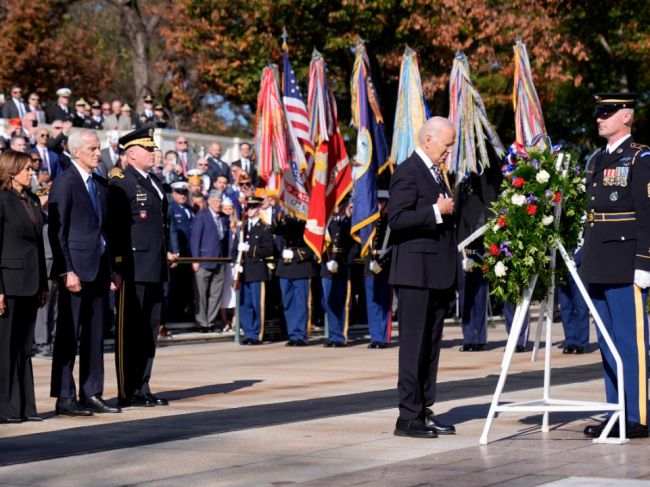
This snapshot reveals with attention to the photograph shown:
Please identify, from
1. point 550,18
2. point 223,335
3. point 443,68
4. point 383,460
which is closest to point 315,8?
point 443,68

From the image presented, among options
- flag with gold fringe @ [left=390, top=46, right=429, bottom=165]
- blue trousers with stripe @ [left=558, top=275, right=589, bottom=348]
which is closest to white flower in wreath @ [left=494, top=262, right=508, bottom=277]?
blue trousers with stripe @ [left=558, top=275, right=589, bottom=348]

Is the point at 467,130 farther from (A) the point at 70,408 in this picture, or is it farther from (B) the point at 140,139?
(A) the point at 70,408

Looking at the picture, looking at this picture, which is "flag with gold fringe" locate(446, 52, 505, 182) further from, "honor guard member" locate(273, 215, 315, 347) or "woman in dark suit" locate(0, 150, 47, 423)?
"woman in dark suit" locate(0, 150, 47, 423)

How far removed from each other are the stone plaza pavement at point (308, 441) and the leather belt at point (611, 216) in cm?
146

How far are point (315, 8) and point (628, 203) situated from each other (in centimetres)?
2721

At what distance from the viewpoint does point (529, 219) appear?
9445mm

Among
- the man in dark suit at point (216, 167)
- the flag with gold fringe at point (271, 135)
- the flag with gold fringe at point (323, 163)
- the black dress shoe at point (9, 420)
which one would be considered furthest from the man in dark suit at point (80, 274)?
the man in dark suit at point (216, 167)

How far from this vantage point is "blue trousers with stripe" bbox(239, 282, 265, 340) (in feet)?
65.7

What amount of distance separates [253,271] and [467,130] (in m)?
3.61

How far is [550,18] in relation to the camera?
109ft

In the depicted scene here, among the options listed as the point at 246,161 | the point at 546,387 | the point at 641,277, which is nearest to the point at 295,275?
the point at 246,161

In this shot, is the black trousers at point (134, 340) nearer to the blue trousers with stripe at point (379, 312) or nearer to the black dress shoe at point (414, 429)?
the black dress shoe at point (414, 429)

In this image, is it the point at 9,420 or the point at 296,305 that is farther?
the point at 296,305

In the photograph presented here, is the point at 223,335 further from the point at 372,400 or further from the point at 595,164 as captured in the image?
the point at 595,164
